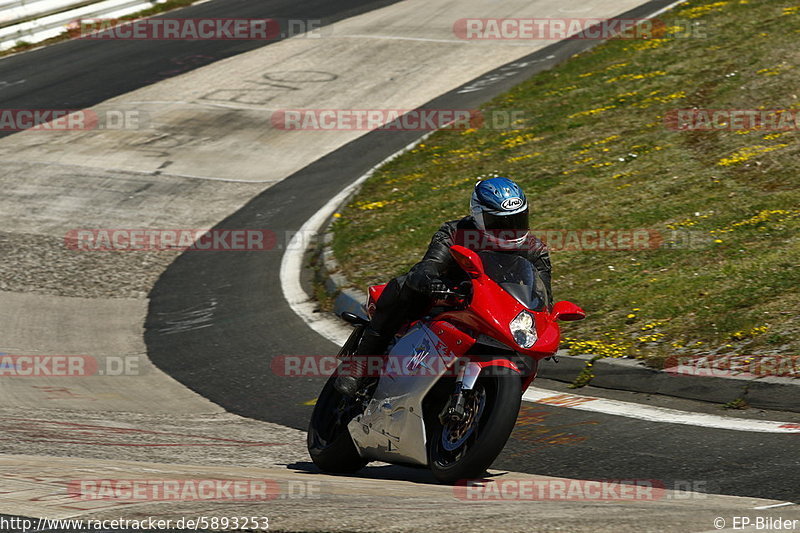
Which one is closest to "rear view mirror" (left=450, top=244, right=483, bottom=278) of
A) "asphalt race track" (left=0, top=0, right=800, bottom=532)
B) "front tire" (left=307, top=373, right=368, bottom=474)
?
"asphalt race track" (left=0, top=0, right=800, bottom=532)

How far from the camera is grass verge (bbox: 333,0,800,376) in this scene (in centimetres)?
926

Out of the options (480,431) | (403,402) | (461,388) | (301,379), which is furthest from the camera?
(301,379)

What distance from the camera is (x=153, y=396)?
9.70 m

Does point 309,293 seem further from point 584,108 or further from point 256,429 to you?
point 584,108

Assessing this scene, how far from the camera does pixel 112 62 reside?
2461 centimetres

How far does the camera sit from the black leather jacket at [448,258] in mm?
6527

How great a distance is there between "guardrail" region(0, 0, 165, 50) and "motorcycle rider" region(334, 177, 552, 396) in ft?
72.6

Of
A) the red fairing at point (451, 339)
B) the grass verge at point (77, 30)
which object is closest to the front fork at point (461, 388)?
the red fairing at point (451, 339)

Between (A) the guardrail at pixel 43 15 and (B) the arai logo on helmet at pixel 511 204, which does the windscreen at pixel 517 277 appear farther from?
(A) the guardrail at pixel 43 15

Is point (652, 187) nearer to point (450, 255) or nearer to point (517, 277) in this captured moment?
point (450, 255)

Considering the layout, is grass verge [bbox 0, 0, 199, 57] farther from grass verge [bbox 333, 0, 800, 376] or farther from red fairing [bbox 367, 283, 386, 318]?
red fairing [bbox 367, 283, 386, 318]

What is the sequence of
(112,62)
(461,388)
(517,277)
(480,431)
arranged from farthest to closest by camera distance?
(112,62) → (517,277) → (461,388) → (480,431)

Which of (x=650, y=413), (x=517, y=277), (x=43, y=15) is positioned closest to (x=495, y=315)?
(x=517, y=277)

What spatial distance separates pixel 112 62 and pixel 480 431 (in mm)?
20554
